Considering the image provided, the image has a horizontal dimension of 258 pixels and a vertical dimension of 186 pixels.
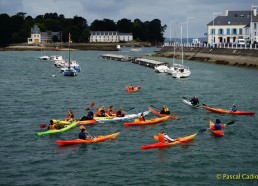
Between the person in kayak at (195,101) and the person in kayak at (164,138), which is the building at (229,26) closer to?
the person in kayak at (195,101)

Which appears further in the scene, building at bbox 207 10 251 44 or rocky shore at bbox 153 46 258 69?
building at bbox 207 10 251 44

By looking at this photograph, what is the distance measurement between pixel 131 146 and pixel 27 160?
7.82m

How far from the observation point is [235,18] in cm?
13388

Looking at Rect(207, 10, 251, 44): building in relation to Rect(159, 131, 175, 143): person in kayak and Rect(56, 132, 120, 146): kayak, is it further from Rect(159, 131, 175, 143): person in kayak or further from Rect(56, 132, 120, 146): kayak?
Rect(56, 132, 120, 146): kayak

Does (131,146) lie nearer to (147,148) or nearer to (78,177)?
(147,148)

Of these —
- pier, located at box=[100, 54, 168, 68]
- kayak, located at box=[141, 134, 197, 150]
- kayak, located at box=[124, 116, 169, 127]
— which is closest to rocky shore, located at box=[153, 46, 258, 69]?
pier, located at box=[100, 54, 168, 68]

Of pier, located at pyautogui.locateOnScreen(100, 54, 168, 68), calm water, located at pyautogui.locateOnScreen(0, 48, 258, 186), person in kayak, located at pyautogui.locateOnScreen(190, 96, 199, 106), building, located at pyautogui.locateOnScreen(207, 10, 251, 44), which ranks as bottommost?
calm water, located at pyautogui.locateOnScreen(0, 48, 258, 186)

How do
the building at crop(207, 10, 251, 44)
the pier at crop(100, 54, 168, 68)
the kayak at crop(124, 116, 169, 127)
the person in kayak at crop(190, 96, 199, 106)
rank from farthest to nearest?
the building at crop(207, 10, 251, 44) < the pier at crop(100, 54, 168, 68) < the person in kayak at crop(190, 96, 199, 106) < the kayak at crop(124, 116, 169, 127)

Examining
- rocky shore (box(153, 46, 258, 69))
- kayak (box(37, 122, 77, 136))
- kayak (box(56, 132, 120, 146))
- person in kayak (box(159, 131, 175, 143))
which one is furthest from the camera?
rocky shore (box(153, 46, 258, 69))

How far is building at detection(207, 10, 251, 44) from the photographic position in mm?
132000

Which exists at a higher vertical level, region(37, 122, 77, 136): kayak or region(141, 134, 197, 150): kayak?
region(37, 122, 77, 136): kayak

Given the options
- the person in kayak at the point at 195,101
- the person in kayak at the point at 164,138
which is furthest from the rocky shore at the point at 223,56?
the person in kayak at the point at 164,138

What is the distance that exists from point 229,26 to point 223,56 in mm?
28246

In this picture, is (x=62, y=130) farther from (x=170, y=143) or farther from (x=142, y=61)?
(x=142, y=61)
